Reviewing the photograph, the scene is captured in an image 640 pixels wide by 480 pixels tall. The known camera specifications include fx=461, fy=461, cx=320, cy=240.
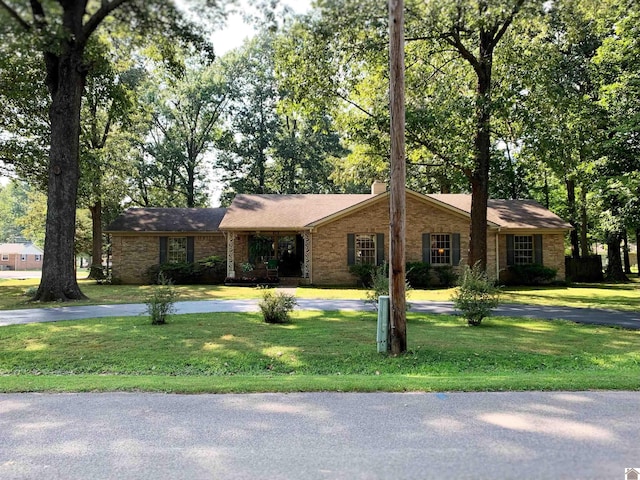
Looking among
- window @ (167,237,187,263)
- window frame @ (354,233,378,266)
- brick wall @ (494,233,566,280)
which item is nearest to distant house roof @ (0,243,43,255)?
window @ (167,237,187,263)

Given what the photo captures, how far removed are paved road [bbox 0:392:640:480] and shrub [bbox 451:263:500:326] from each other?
550 cm

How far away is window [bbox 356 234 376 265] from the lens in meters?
23.4

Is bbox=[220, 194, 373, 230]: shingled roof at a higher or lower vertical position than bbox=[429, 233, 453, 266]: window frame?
higher

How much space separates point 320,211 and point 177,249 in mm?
8447

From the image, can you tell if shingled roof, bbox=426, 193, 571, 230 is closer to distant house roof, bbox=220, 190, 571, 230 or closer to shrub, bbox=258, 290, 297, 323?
distant house roof, bbox=220, 190, 571, 230

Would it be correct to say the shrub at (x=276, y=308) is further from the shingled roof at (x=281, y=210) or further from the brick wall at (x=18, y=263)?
the brick wall at (x=18, y=263)

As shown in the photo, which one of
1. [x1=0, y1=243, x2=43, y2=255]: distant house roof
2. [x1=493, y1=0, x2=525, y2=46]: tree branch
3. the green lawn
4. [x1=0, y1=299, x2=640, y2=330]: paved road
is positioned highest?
[x1=493, y1=0, x2=525, y2=46]: tree branch

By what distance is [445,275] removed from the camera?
2305cm

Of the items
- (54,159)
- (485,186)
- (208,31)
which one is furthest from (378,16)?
(54,159)

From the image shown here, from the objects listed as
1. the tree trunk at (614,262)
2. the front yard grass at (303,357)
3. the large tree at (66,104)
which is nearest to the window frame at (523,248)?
the tree trunk at (614,262)

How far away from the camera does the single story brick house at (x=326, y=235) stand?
23266 millimetres

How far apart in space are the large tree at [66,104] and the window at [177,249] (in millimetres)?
9709

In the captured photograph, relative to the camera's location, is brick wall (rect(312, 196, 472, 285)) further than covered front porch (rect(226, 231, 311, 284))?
No

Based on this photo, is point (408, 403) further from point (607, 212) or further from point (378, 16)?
point (607, 212)
